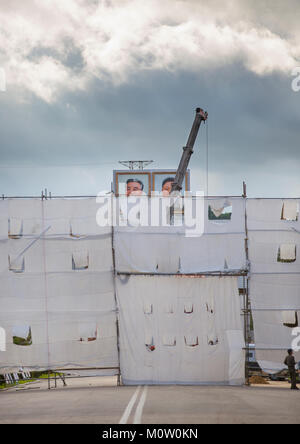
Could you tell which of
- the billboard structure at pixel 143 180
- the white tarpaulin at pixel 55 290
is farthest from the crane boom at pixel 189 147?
the billboard structure at pixel 143 180

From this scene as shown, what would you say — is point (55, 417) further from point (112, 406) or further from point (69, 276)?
point (69, 276)

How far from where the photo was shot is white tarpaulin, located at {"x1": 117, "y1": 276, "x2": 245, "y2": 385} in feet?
71.7

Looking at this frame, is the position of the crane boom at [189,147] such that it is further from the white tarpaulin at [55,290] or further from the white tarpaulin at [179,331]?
the white tarpaulin at [179,331]

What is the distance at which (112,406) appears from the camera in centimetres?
1376

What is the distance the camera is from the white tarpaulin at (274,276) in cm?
2261

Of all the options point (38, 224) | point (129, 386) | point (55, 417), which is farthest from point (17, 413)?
point (38, 224)

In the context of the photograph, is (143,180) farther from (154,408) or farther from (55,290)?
(154,408)

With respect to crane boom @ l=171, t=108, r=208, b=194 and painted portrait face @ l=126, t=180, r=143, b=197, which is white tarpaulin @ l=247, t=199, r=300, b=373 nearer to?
crane boom @ l=171, t=108, r=208, b=194

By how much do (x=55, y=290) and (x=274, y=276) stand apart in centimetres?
831

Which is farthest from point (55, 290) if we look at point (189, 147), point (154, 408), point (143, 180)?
point (143, 180)

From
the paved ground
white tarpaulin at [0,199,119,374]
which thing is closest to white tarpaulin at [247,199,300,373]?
the paved ground

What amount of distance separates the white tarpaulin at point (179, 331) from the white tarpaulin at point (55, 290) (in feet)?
2.39

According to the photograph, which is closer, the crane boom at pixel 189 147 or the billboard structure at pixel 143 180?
the crane boom at pixel 189 147
